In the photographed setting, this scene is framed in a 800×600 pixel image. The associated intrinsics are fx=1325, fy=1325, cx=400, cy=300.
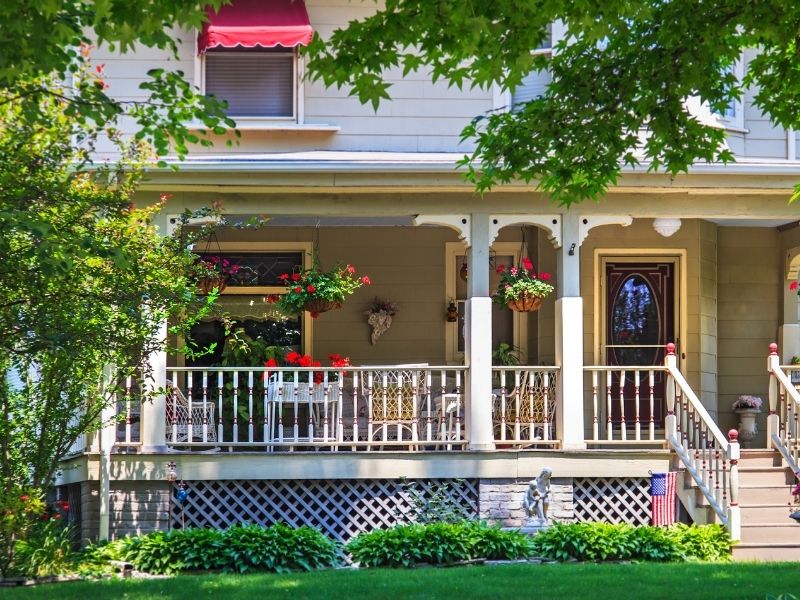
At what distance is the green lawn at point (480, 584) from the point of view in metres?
9.75

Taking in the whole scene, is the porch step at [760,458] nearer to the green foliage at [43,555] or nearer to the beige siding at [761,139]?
the beige siding at [761,139]

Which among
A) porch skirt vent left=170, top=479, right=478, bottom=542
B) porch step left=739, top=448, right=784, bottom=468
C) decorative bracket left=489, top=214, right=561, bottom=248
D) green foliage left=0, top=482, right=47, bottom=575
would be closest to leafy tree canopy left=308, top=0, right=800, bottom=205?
decorative bracket left=489, top=214, right=561, bottom=248

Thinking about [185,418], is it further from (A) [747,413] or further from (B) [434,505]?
(A) [747,413]

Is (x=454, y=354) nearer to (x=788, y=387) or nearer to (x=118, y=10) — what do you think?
(x=788, y=387)

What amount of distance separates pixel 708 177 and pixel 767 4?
15.6 ft

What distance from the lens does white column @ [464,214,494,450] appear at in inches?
528

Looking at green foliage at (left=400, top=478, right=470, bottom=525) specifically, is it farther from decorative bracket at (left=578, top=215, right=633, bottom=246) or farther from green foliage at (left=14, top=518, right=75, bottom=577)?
green foliage at (left=14, top=518, right=75, bottom=577)

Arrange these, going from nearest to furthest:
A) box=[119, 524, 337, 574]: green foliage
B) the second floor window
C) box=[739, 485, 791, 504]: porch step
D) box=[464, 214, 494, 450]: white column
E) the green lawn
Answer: the green lawn < box=[119, 524, 337, 574]: green foliage < box=[739, 485, 791, 504]: porch step < box=[464, 214, 494, 450]: white column < the second floor window

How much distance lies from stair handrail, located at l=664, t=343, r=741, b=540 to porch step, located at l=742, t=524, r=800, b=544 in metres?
0.26

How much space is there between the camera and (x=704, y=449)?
12891 mm

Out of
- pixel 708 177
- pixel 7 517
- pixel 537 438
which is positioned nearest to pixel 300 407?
pixel 537 438

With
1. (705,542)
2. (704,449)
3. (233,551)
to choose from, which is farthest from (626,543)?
(233,551)

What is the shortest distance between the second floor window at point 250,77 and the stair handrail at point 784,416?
5944 mm

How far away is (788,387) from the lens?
13578 millimetres
